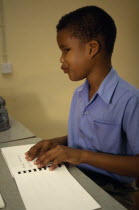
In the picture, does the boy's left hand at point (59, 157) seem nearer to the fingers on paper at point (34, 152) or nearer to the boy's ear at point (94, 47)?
the fingers on paper at point (34, 152)

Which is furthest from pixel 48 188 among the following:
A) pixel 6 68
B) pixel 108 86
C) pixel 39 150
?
pixel 6 68

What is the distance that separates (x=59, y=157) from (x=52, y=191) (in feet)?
0.42

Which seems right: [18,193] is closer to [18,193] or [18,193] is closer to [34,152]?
[18,193]

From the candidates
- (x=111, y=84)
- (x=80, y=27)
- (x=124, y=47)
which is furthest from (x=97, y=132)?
(x=124, y=47)

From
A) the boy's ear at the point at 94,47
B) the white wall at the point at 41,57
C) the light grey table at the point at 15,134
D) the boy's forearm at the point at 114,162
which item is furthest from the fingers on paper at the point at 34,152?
the white wall at the point at 41,57

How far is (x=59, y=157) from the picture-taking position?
823 millimetres

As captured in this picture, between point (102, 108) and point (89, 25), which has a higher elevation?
point (89, 25)

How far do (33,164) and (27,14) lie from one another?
1.29 metres

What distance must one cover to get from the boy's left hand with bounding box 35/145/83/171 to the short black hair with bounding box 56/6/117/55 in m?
0.43

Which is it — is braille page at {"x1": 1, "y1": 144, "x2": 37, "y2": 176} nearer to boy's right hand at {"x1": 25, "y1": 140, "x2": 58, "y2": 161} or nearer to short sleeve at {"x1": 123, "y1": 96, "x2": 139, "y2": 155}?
boy's right hand at {"x1": 25, "y1": 140, "x2": 58, "y2": 161}

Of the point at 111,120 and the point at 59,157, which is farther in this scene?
the point at 111,120

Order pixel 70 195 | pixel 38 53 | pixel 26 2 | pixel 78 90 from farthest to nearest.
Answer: pixel 38 53 → pixel 26 2 → pixel 78 90 → pixel 70 195

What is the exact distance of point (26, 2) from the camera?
1780 millimetres

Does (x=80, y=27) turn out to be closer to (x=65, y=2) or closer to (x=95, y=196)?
(x=95, y=196)
